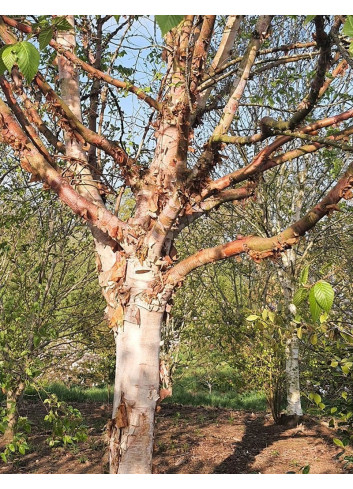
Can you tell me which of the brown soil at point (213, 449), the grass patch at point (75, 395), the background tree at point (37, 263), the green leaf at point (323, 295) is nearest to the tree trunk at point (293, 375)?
the brown soil at point (213, 449)

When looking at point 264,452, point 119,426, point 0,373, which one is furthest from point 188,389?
point 119,426

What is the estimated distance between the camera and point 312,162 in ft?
23.3

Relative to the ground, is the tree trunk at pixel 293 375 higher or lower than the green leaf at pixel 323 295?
lower

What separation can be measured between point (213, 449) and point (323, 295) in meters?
5.38

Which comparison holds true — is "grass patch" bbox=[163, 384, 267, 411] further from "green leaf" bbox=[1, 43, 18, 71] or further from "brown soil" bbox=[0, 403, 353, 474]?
"green leaf" bbox=[1, 43, 18, 71]

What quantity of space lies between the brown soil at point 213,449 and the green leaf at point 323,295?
149 inches

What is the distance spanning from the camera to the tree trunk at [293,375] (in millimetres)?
6752

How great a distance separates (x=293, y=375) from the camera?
6.84 m

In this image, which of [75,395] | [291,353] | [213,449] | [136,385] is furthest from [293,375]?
[136,385]

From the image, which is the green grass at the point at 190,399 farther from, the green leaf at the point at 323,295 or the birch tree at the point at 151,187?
the green leaf at the point at 323,295

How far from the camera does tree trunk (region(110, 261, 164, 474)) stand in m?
2.53

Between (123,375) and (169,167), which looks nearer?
(123,375)

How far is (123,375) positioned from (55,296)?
3676 mm

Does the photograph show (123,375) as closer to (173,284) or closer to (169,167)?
(173,284)
